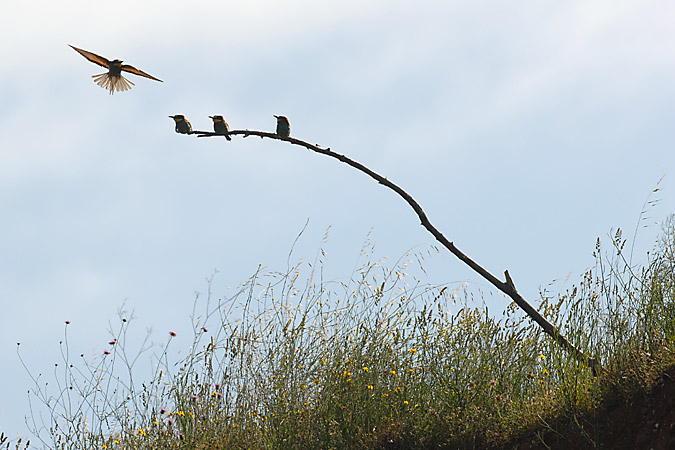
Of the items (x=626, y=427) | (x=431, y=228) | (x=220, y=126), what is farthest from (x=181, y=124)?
(x=626, y=427)

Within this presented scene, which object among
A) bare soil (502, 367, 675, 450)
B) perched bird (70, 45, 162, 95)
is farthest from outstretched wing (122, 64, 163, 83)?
bare soil (502, 367, 675, 450)

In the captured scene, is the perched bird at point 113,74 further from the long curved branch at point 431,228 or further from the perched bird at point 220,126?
the long curved branch at point 431,228

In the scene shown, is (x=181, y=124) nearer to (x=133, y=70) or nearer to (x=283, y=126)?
(x=133, y=70)

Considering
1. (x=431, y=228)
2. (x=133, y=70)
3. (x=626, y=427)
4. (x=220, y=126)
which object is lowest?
(x=626, y=427)

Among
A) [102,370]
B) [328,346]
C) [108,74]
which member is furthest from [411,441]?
[108,74]

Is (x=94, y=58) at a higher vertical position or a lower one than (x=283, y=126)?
higher

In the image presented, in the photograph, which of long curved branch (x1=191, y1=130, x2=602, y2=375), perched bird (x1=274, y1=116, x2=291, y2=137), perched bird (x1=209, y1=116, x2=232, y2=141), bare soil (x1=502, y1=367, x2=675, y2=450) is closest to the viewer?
bare soil (x1=502, y1=367, x2=675, y2=450)

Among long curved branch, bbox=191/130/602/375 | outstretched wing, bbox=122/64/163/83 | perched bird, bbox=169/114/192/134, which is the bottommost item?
long curved branch, bbox=191/130/602/375

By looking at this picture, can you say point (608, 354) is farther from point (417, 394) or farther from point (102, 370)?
point (102, 370)

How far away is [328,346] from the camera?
13.3 feet

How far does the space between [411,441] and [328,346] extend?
80 cm

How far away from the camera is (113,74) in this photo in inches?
183

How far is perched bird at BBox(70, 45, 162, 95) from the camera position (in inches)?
171

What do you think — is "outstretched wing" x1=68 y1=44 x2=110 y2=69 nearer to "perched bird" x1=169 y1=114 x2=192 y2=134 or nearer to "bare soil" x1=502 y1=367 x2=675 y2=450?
"perched bird" x1=169 y1=114 x2=192 y2=134
